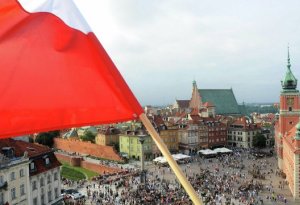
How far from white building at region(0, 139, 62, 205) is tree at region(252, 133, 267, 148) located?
43.5 metres

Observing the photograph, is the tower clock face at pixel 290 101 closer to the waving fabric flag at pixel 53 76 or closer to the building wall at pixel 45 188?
the building wall at pixel 45 188

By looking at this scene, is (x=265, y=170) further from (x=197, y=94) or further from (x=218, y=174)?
(x=197, y=94)

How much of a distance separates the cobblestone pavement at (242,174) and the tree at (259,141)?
817 cm

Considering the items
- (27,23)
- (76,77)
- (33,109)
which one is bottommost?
(33,109)

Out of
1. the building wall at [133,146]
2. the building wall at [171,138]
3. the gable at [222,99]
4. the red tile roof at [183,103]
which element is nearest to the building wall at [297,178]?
the building wall at [133,146]

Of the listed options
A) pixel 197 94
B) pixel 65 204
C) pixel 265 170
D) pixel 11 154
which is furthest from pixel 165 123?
pixel 11 154

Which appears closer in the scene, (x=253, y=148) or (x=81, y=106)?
(x=81, y=106)

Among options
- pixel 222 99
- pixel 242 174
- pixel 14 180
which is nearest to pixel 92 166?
pixel 242 174

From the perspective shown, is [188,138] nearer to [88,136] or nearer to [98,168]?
[88,136]

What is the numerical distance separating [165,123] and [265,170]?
2100 centimetres

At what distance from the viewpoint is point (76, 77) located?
4.18 meters

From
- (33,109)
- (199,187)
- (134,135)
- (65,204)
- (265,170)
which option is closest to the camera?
(33,109)

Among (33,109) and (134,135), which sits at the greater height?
(33,109)

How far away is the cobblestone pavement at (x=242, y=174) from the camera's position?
34.7 m
